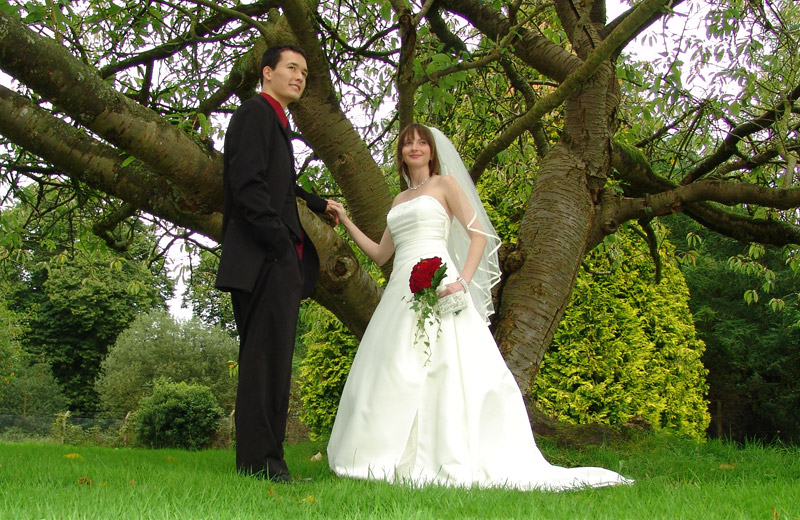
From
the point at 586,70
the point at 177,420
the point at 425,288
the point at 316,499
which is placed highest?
the point at 586,70

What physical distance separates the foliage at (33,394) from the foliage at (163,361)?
1.83 m

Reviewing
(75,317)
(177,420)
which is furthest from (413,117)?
(75,317)

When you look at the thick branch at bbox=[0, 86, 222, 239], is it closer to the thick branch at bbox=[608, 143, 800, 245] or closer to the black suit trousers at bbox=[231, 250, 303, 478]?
the black suit trousers at bbox=[231, 250, 303, 478]

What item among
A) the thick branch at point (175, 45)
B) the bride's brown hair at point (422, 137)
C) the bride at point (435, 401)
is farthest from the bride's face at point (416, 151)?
the thick branch at point (175, 45)

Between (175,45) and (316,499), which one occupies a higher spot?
(175,45)

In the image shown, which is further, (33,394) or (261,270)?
(33,394)

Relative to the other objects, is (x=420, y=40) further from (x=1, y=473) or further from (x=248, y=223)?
(x=1, y=473)

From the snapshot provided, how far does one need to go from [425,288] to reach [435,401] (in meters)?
0.67

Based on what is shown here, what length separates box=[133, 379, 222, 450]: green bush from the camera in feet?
46.0

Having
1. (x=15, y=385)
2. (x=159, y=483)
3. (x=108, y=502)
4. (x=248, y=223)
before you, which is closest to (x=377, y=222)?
(x=248, y=223)

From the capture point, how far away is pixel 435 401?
13.2 ft

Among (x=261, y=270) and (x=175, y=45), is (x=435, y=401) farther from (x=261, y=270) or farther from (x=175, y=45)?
(x=175, y=45)

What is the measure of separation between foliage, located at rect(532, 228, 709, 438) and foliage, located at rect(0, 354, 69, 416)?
20126mm

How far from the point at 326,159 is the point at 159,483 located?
2666 mm
